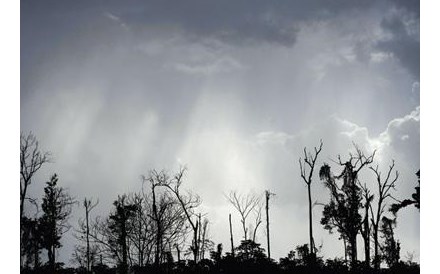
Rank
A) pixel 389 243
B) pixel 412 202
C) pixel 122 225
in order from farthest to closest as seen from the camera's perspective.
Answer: pixel 389 243
pixel 122 225
pixel 412 202

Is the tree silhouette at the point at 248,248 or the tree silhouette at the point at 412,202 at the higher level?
the tree silhouette at the point at 412,202

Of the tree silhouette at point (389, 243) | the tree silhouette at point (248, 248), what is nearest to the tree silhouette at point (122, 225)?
the tree silhouette at point (248, 248)

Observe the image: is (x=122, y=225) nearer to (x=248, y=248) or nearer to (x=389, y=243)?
(x=248, y=248)

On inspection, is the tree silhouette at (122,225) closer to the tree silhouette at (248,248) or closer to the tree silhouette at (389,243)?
the tree silhouette at (248,248)

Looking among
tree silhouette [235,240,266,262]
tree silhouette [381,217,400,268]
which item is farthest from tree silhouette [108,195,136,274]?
tree silhouette [381,217,400,268]

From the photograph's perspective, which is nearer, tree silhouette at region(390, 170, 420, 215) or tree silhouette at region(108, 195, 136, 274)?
tree silhouette at region(390, 170, 420, 215)

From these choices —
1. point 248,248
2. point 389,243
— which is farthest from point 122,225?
point 389,243

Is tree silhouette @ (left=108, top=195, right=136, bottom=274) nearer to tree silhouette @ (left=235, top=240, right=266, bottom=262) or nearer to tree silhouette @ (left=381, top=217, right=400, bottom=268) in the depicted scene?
tree silhouette @ (left=235, top=240, right=266, bottom=262)

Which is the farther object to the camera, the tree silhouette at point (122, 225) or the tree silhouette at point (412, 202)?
the tree silhouette at point (122, 225)

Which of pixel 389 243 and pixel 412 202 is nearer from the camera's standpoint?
pixel 412 202

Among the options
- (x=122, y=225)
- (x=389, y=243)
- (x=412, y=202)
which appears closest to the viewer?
(x=412, y=202)
